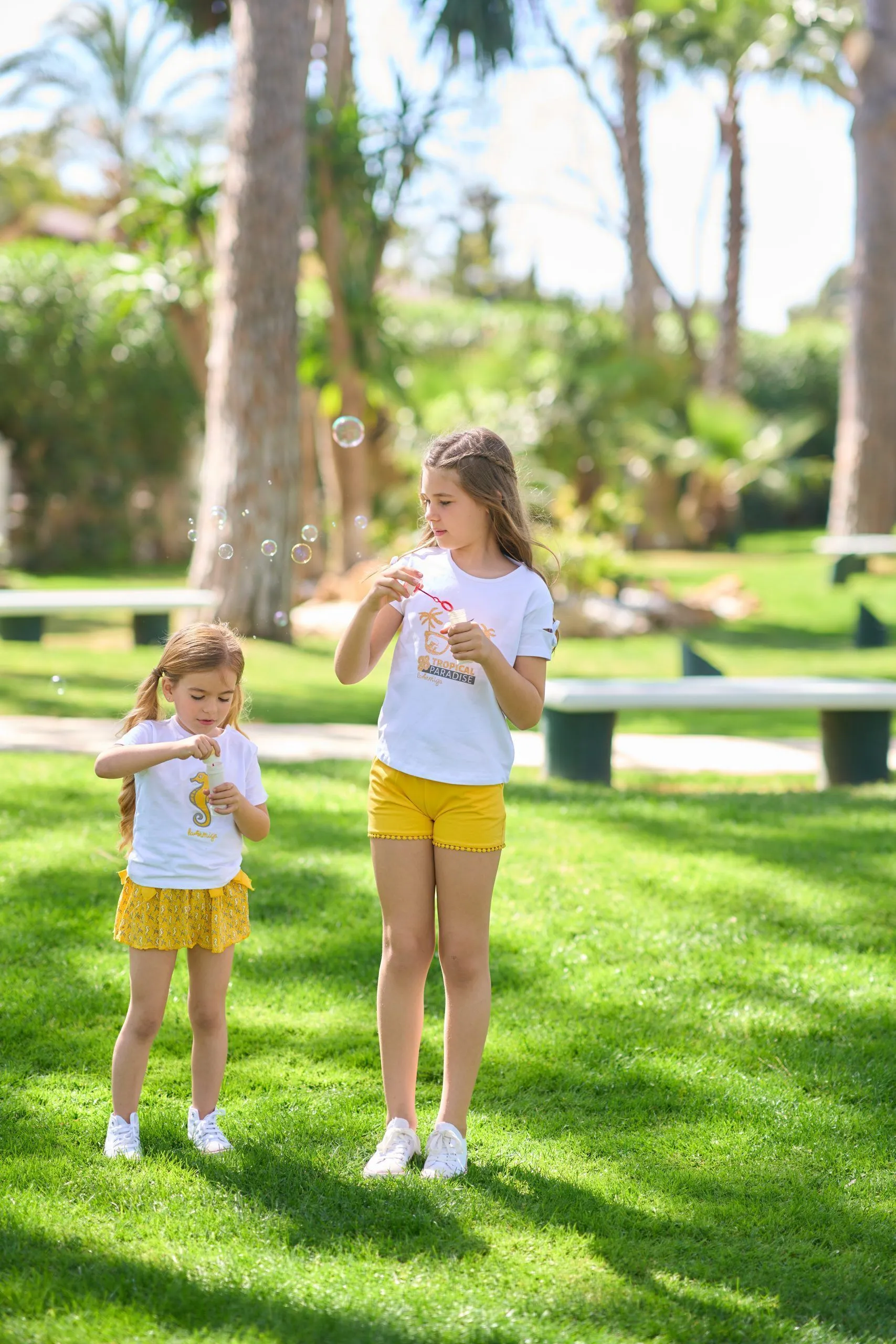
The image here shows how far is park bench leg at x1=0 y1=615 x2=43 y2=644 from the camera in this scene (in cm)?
Result: 1132

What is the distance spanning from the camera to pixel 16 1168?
2881 millimetres

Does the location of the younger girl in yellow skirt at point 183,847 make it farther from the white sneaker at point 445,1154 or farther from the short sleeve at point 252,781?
the white sneaker at point 445,1154

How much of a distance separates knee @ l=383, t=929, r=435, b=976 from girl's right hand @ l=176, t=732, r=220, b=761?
1.84 feet

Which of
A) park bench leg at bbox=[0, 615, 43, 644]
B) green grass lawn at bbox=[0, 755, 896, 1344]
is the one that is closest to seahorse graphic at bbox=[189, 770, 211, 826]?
green grass lawn at bbox=[0, 755, 896, 1344]

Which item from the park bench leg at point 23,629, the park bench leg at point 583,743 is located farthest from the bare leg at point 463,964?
→ the park bench leg at point 23,629

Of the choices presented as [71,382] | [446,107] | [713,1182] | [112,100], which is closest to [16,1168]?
[713,1182]

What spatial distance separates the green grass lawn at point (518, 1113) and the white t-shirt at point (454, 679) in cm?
91

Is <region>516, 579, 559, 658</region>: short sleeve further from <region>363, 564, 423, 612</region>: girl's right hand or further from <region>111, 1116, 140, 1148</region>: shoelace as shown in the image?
<region>111, 1116, 140, 1148</region>: shoelace

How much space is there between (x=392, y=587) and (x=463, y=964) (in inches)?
33.2

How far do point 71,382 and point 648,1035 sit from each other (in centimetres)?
1715

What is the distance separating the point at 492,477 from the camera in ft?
9.62

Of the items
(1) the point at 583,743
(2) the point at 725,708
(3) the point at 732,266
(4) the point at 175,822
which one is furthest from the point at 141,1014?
(3) the point at 732,266

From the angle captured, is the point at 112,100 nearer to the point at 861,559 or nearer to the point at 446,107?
the point at 446,107

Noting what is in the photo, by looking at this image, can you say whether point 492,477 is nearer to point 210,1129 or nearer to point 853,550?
point 210,1129
